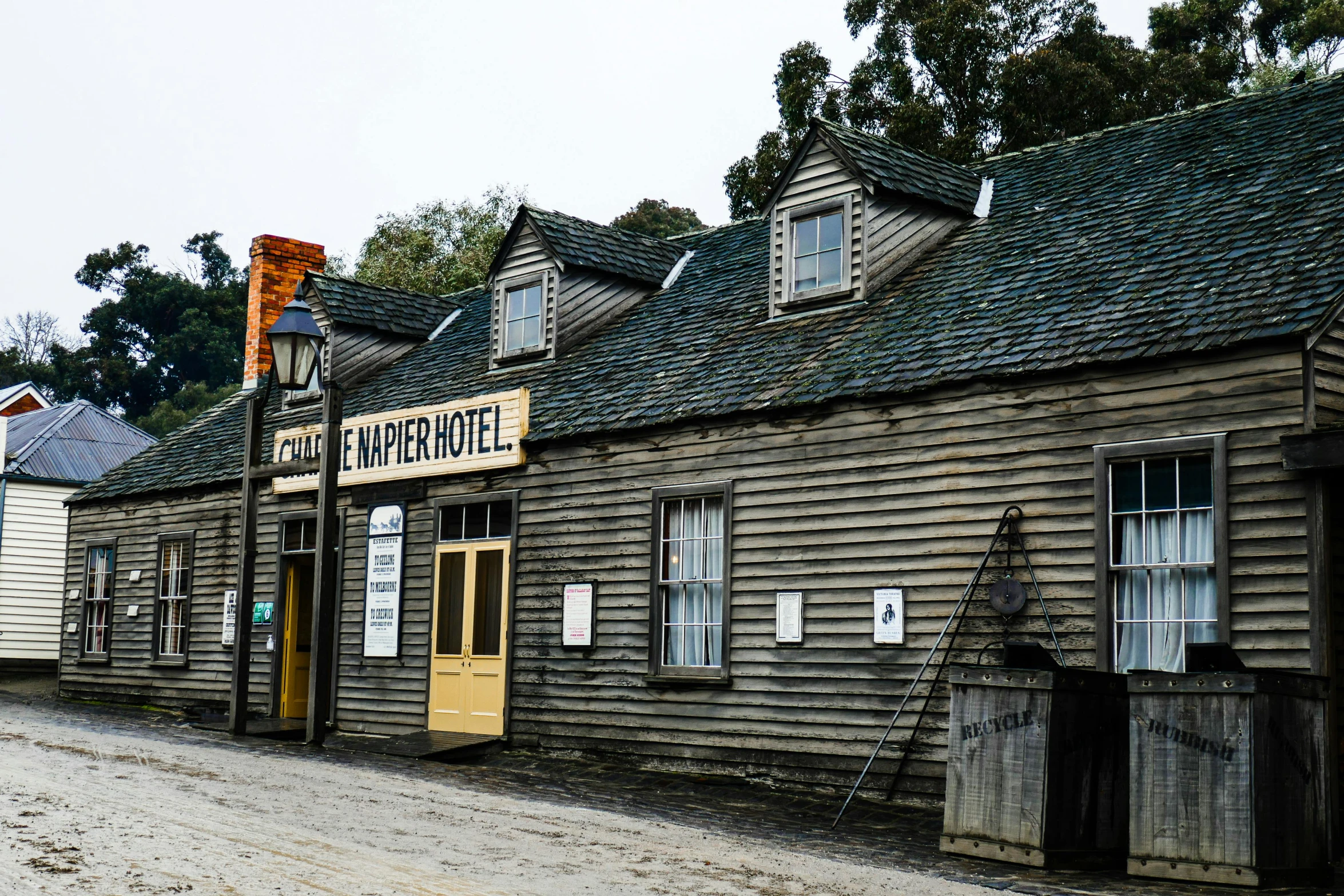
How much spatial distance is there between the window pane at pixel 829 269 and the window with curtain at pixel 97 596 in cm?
1339

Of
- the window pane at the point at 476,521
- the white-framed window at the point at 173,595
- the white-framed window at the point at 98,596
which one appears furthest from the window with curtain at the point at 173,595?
the window pane at the point at 476,521

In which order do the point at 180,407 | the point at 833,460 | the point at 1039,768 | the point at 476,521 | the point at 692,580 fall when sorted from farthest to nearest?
→ the point at 180,407, the point at 476,521, the point at 692,580, the point at 833,460, the point at 1039,768

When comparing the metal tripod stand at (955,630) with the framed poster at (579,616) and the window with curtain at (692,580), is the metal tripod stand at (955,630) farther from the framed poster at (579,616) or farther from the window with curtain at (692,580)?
the framed poster at (579,616)

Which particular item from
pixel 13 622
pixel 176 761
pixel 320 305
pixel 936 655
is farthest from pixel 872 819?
pixel 13 622

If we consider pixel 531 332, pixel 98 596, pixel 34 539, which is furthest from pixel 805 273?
pixel 34 539

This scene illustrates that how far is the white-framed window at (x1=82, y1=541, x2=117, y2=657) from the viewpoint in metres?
22.1

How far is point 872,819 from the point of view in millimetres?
10570

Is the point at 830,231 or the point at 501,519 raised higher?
the point at 830,231

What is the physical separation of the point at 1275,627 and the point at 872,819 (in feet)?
10.7

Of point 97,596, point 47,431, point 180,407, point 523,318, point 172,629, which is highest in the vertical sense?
point 180,407

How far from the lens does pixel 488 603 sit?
1555 cm

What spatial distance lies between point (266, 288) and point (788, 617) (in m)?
13.7

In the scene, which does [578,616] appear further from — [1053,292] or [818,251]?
Answer: [1053,292]

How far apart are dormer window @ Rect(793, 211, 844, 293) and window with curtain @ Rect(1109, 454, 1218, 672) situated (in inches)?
184
